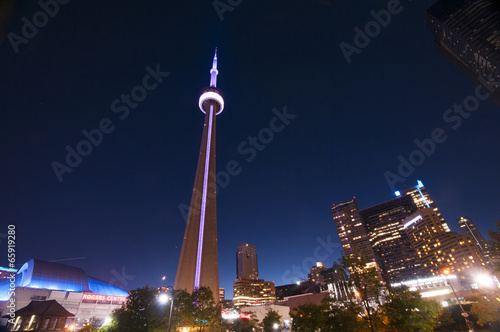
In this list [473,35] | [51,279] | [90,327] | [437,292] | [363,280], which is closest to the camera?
[363,280]

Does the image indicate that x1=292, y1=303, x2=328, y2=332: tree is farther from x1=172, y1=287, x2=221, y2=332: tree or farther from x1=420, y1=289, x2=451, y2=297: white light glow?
x1=420, y1=289, x2=451, y2=297: white light glow

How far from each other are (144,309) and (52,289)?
46635 millimetres

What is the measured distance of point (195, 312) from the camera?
35.0 metres

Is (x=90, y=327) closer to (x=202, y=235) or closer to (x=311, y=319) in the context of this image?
(x=202, y=235)

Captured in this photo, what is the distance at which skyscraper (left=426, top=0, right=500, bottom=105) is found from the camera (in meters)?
79.0

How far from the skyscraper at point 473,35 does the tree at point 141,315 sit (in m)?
112

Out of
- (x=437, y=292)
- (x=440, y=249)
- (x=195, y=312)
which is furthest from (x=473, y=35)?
(x=440, y=249)

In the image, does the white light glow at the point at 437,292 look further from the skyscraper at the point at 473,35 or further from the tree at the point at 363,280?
the tree at the point at 363,280

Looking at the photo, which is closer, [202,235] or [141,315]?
[141,315]

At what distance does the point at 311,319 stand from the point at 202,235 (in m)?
32.0

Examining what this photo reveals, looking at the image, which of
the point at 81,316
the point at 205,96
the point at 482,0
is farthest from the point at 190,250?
the point at 482,0

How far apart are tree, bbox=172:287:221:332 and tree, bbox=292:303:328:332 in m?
13.0

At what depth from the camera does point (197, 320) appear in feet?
114

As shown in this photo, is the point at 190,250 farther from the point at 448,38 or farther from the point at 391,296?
the point at 448,38
